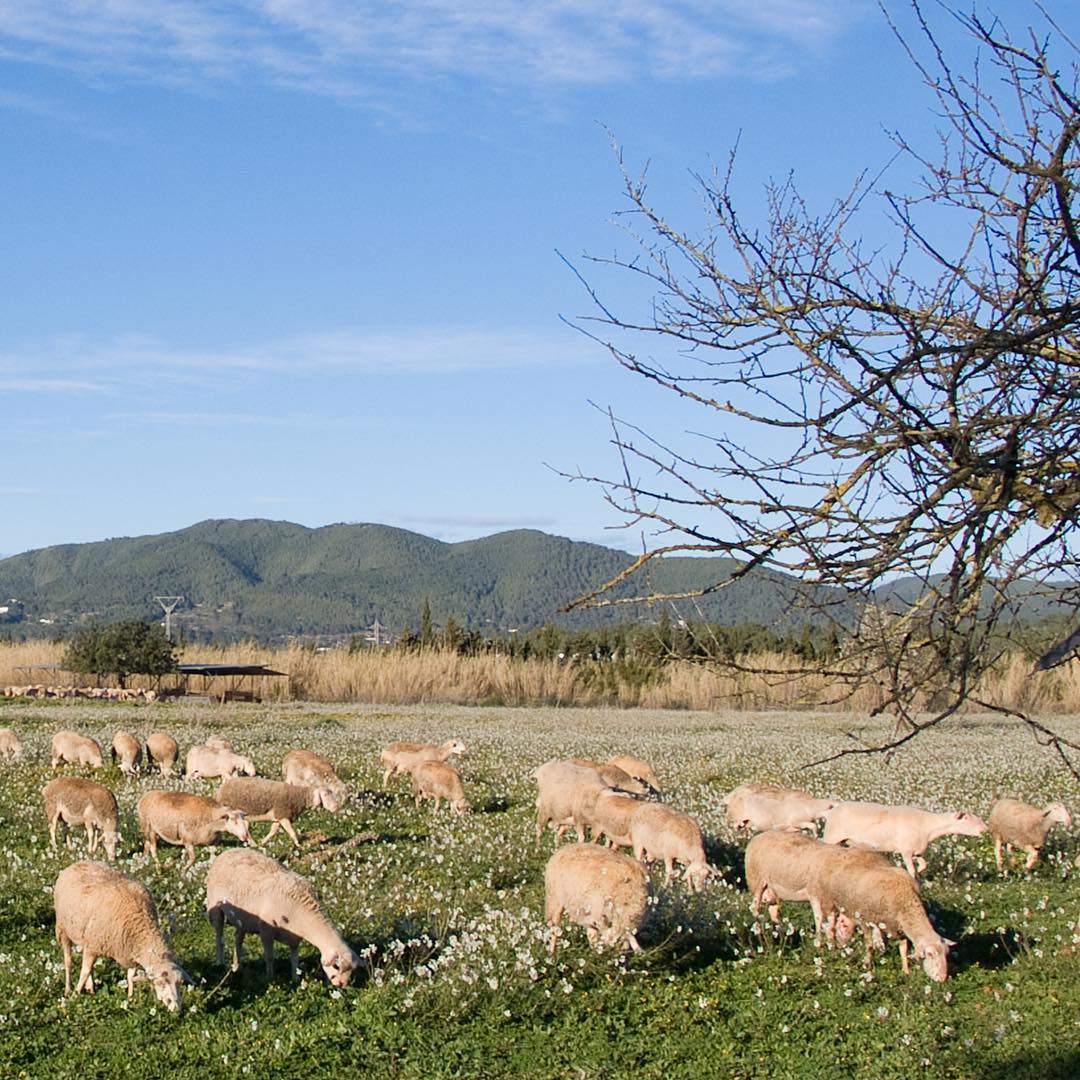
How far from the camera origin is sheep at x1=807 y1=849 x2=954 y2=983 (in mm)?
11258

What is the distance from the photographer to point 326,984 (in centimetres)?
1060

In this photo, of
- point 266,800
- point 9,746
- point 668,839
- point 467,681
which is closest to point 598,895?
point 668,839


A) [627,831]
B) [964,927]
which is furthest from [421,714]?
[964,927]

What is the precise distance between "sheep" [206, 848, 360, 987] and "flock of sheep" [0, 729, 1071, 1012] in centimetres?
1

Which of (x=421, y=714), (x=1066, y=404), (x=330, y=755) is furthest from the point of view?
(x=421, y=714)

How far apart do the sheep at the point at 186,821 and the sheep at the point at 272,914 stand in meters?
3.44

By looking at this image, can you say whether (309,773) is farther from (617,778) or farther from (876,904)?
(876,904)

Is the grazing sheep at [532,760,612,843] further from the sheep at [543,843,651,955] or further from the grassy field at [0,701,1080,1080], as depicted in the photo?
the sheep at [543,843,651,955]

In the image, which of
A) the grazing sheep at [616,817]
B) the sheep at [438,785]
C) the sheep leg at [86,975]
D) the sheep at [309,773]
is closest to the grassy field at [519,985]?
the sheep leg at [86,975]

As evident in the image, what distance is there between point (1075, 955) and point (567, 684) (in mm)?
47513

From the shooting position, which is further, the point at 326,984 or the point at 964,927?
the point at 964,927

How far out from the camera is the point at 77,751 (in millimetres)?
22594

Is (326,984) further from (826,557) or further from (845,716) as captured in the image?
(845,716)

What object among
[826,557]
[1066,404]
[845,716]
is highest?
[1066,404]
